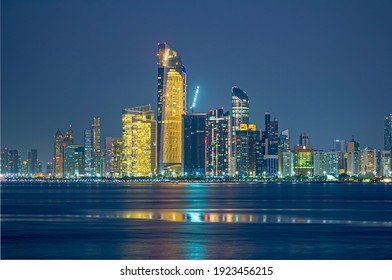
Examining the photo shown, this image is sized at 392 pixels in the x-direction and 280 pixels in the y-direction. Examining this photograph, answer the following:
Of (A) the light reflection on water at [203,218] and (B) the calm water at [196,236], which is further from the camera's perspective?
(A) the light reflection on water at [203,218]

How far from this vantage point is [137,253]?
170 ft

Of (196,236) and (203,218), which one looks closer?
(196,236)

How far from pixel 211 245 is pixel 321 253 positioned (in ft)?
24.9

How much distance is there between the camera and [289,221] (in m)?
83.2

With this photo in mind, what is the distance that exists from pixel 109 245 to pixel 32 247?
512 centimetres

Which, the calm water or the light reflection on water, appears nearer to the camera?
the calm water

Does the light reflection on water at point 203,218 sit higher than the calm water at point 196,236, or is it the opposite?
the light reflection on water at point 203,218

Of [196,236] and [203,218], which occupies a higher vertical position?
[203,218]

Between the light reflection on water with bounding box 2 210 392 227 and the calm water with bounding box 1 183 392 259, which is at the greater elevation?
the light reflection on water with bounding box 2 210 392 227

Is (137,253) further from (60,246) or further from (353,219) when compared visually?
(353,219)
